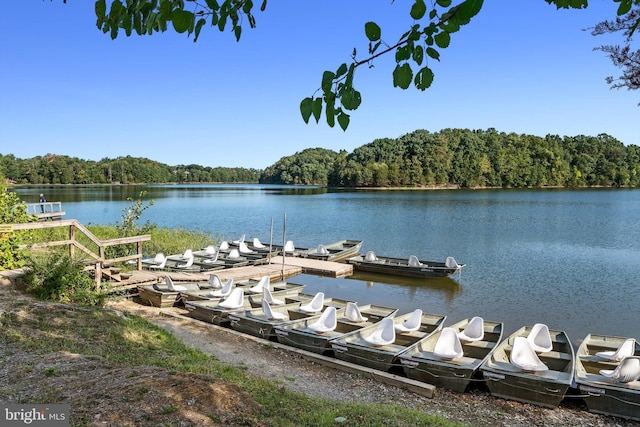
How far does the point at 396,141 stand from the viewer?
129250 mm

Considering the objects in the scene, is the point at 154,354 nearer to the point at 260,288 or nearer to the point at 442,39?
the point at 442,39

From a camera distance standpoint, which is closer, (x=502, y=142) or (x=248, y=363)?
(x=248, y=363)

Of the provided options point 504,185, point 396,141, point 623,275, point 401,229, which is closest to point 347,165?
point 396,141

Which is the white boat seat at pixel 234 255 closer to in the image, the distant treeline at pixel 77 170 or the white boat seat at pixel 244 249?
the white boat seat at pixel 244 249

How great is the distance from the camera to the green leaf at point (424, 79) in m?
2.12

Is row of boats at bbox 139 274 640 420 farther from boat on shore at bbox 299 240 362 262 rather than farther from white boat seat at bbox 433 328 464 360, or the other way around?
boat on shore at bbox 299 240 362 262

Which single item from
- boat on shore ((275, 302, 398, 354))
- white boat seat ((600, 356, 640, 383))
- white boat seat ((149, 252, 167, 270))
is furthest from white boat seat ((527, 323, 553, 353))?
white boat seat ((149, 252, 167, 270))

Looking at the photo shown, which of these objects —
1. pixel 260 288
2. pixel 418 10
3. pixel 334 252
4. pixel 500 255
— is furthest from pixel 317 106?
pixel 500 255

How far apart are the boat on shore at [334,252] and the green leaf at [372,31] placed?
854 inches

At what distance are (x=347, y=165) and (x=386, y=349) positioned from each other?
4670 inches

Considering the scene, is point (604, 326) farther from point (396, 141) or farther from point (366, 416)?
point (396, 141)

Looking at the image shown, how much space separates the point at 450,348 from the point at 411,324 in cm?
192

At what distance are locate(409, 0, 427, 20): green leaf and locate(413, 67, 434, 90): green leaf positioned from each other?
26cm

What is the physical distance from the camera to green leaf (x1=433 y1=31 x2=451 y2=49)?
2.12m
